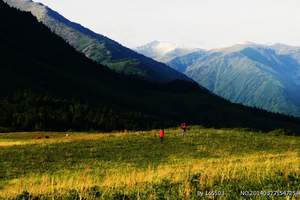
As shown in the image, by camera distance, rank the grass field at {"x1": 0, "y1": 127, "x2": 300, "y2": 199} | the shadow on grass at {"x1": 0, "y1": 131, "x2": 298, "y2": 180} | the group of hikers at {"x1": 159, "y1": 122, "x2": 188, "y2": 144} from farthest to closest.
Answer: the group of hikers at {"x1": 159, "y1": 122, "x2": 188, "y2": 144}
the shadow on grass at {"x1": 0, "y1": 131, "x2": 298, "y2": 180}
the grass field at {"x1": 0, "y1": 127, "x2": 300, "y2": 199}

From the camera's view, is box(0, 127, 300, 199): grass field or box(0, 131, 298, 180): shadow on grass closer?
box(0, 127, 300, 199): grass field

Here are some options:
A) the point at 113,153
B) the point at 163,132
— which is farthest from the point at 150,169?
the point at 163,132

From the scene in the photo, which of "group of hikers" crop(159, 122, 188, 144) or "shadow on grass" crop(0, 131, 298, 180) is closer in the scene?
"shadow on grass" crop(0, 131, 298, 180)

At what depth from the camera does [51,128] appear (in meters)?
166

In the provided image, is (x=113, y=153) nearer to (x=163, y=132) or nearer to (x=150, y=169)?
(x=163, y=132)

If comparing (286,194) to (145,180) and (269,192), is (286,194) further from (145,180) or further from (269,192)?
(145,180)

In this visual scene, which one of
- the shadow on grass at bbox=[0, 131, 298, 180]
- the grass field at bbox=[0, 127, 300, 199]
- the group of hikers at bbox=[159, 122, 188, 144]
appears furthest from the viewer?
the group of hikers at bbox=[159, 122, 188, 144]

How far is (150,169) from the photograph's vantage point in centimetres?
4269

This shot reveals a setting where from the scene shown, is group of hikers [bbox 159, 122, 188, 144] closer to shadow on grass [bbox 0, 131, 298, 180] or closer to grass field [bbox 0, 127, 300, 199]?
shadow on grass [bbox 0, 131, 298, 180]

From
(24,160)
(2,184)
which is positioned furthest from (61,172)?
(24,160)

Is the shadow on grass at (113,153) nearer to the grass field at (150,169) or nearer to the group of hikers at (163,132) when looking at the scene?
the grass field at (150,169)

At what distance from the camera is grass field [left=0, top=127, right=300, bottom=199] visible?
25625 mm

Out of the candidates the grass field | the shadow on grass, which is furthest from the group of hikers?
the grass field

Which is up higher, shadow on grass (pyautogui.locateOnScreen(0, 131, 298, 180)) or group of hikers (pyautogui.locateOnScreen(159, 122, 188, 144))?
group of hikers (pyautogui.locateOnScreen(159, 122, 188, 144))
